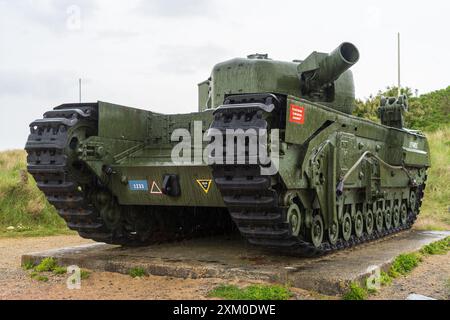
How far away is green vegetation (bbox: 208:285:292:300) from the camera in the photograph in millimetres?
5900

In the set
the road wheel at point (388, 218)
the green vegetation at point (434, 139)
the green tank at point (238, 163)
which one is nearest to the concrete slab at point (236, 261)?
the green tank at point (238, 163)

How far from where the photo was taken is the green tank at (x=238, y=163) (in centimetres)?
658

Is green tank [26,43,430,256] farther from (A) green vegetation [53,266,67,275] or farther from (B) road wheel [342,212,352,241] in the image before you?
(A) green vegetation [53,266,67,275]

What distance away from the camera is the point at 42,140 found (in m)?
7.72

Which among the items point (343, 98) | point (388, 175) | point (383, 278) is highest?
point (343, 98)

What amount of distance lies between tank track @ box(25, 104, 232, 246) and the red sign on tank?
292cm

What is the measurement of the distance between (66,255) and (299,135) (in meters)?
3.79

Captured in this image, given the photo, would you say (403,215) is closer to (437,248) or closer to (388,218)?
(388,218)

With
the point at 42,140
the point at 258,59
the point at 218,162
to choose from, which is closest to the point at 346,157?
the point at 258,59

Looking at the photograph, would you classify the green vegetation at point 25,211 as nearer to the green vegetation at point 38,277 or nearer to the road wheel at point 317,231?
the green vegetation at point 38,277

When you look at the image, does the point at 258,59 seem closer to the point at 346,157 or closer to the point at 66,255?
the point at 346,157

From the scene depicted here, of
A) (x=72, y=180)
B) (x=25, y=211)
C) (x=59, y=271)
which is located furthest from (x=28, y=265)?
(x=25, y=211)

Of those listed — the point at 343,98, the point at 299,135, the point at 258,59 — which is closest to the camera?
the point at 299,135

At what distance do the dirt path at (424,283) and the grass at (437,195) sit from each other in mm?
4790
